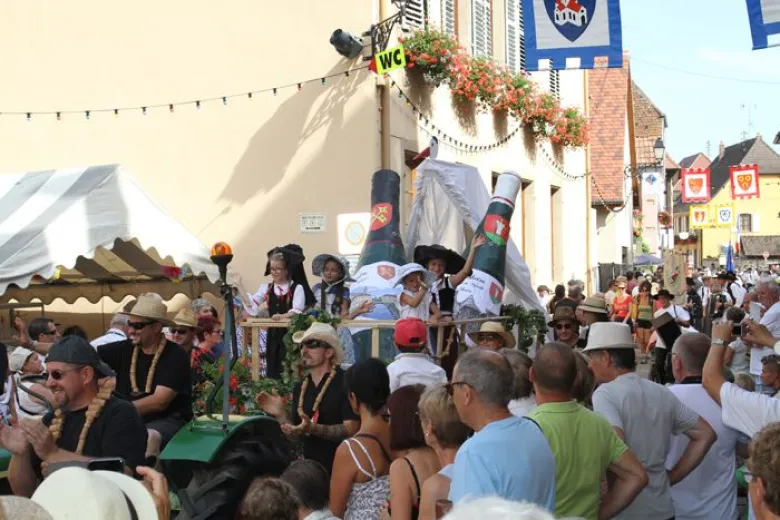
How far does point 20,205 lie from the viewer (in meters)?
11.3

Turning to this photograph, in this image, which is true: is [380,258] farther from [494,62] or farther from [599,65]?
[494,62]

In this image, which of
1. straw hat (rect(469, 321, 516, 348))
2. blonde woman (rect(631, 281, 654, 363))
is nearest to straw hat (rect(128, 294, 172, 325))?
straw hat (rect(469, 321, 516, 348))

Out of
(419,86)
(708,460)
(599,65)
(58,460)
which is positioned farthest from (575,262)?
(58,460)

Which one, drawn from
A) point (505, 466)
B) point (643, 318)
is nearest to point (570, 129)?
point (643, 318)

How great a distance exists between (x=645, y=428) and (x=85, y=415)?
2.66m

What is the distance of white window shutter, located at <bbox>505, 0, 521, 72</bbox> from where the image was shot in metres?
19.5

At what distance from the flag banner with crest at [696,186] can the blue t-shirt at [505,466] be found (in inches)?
1697

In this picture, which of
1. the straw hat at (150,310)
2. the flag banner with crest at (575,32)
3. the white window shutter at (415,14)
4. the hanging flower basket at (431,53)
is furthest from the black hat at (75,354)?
the white window shutter at (415,14)

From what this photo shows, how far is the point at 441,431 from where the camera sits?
4293 mm

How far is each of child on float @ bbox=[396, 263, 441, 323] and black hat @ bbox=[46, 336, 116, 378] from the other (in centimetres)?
442

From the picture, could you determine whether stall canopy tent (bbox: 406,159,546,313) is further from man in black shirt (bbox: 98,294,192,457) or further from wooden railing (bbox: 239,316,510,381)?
man in black shirt (bbox: 98,294,192,457)

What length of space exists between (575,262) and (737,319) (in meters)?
13.1

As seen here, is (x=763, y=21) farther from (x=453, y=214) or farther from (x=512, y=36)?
(x=512, y=36)

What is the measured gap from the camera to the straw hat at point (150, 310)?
6441 mm
